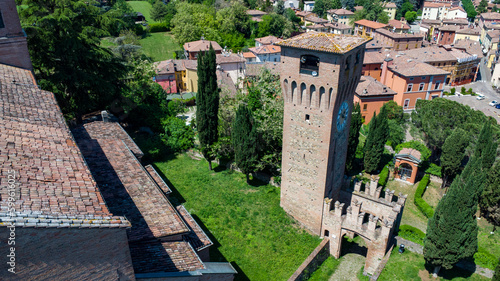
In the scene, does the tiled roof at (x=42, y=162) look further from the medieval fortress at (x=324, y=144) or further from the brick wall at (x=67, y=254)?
the medieval fortress at (x=324, y=144)

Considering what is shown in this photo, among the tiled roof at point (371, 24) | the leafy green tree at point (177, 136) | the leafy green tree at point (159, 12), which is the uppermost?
the leafy green tree at point (159, 12)

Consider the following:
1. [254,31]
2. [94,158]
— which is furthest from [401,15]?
[94,158]

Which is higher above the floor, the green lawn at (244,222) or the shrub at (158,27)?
the shrub at (158,27)

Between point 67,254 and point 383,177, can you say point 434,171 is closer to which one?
point 383,177

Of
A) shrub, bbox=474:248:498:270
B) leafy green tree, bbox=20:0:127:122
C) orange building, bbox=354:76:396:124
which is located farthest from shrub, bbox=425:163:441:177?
leafy green tree, bbox=20:0:127:122

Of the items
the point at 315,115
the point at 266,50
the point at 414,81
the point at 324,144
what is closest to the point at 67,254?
the point at 315,115

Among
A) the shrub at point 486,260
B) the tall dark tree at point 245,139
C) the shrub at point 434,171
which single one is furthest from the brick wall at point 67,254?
the shrub at point 434,171

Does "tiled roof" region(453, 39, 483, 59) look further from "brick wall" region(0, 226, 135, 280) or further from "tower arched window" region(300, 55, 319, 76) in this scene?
"brick wall" region(0, 226, 135, 280)
